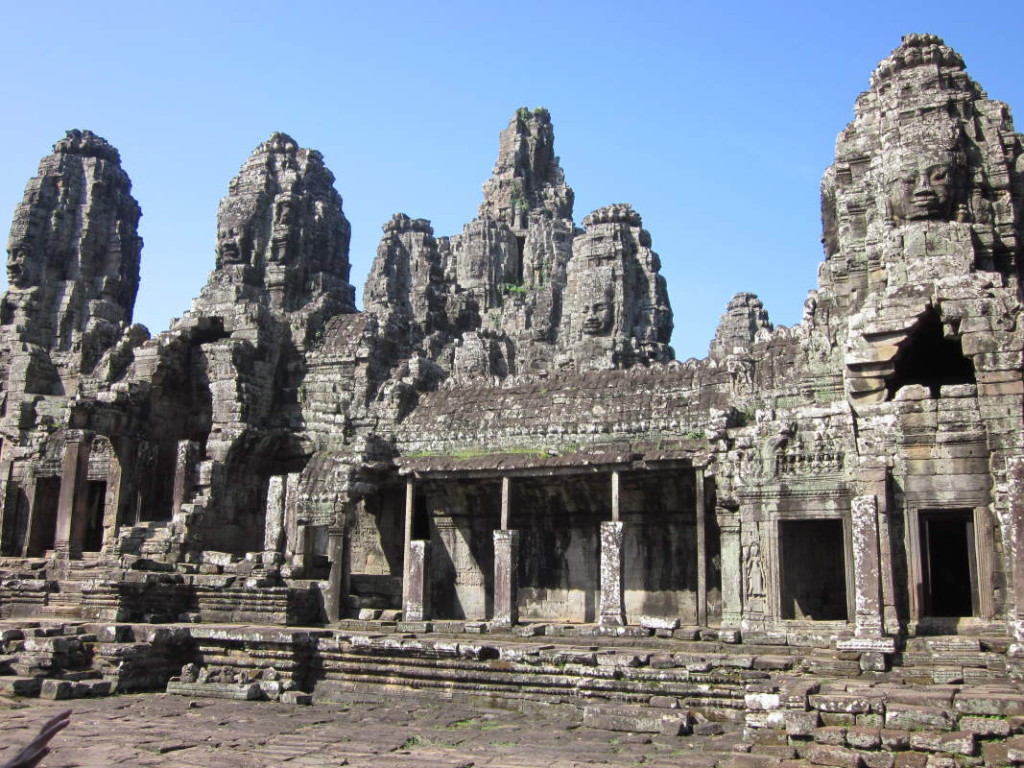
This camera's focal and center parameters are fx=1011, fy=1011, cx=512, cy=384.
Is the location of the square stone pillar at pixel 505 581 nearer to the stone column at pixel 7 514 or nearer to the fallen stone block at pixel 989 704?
the fallen stone block at pixel 989 704

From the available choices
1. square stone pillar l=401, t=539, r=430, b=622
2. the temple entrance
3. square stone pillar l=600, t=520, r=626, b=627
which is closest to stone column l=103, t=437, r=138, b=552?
square stone pillar l=401, t=539, r=430, b=622

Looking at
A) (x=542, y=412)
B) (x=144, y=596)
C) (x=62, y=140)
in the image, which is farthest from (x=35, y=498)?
(x=62, y=140)

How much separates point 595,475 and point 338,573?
486 cm

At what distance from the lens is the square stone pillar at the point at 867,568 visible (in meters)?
11.6

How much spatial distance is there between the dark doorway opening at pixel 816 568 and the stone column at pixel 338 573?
7.75 metres

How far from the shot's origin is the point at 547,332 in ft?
171

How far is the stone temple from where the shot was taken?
41.4 ft

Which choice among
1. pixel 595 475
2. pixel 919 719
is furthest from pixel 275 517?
pixel 919 719

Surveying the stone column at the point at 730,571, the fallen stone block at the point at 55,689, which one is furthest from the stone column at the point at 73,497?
the stone column at the point at 730,571

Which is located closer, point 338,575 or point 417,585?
point 417,585

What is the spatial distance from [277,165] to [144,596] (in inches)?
723

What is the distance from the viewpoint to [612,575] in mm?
15445

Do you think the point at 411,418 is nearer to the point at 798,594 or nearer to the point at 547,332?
the point at 798,594

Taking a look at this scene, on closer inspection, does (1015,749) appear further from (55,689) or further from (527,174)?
(527,174)
